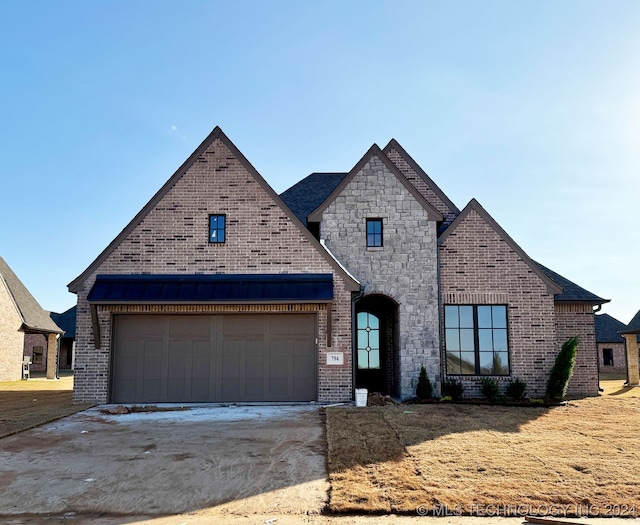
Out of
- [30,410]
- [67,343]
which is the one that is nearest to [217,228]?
[30,410]

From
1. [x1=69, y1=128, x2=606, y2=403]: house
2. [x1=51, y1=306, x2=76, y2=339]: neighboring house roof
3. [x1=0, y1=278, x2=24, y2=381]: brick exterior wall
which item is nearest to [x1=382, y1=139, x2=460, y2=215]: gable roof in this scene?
[x1=69, y1=128, x2=606, y2=403]: house

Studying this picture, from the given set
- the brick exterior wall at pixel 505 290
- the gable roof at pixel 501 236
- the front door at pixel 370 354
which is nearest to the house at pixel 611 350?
the brick exterior wall at pixel 505 290

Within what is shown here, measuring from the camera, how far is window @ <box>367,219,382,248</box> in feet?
51.4

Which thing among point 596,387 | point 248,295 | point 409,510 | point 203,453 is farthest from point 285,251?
point 596,387

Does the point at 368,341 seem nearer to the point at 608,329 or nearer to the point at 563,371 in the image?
the point at 563,371

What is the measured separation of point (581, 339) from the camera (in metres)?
16.5

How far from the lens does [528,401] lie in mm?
14109

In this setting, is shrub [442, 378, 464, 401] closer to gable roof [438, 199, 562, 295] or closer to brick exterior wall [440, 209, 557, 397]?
brick exterior wall [440, 209, 557, 397]

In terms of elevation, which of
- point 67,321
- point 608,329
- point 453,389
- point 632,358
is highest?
point 67,321

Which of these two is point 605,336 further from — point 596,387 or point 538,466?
point 538,466

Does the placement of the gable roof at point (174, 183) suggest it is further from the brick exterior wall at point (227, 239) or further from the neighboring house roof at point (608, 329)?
the neighboring house roof at point (608, 329)

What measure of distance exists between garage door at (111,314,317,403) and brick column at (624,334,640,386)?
15.0 metres

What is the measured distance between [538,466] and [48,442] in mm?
8081

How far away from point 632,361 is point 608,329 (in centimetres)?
1724
